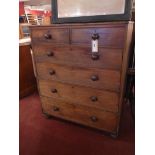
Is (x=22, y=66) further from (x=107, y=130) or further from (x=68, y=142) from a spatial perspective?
(x=107, y=130)

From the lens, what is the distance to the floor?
142cm

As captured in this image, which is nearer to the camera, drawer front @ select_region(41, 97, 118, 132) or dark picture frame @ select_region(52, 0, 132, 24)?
dark picture frame @ select_region(52, 0, 132, 24)

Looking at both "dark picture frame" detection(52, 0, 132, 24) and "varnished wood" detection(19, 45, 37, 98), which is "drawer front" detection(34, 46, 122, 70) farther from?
"varnished wood" detection(19, 45, 37, 98)

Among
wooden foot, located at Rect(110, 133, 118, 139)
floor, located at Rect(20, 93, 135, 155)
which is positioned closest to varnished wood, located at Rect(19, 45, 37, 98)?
floor, located at Rect(20, 93, 135, 155)

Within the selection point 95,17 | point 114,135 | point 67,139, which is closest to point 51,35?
point 95,17

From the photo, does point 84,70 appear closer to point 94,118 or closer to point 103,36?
point 103,36

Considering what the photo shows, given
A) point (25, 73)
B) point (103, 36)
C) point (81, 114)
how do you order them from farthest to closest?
point (25, 73) → point (81, 114) → point (103, 36)

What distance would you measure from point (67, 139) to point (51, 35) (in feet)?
3.42

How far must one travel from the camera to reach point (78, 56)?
4.43 feet

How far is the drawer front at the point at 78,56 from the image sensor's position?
1201 millimetres
